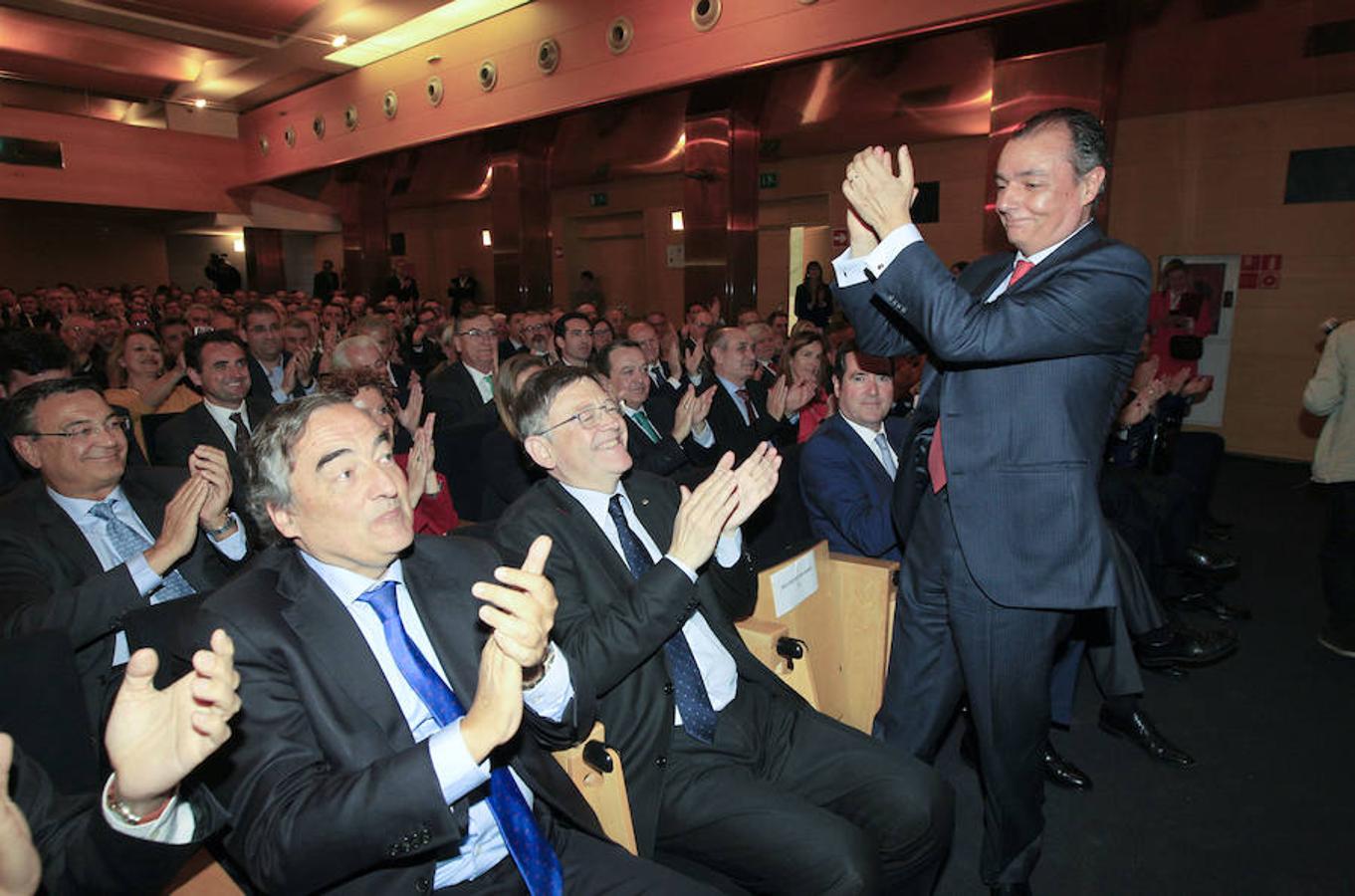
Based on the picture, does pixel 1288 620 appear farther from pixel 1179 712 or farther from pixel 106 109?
pixel 106 109

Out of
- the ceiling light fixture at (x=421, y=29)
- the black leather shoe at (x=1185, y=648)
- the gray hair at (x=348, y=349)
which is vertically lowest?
the black leather shoe at (x=1185, y=648)

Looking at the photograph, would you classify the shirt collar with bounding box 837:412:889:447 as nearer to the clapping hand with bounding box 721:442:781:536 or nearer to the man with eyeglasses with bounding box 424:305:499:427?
the clapping hand with bounding box 721:442:781:536

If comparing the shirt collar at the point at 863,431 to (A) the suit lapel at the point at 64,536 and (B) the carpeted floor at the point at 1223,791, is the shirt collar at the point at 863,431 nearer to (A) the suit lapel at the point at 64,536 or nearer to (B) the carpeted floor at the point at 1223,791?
(B) the carpeted floor at the point at 1223,791

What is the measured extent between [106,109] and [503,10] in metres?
9.69

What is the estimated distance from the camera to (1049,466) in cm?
161

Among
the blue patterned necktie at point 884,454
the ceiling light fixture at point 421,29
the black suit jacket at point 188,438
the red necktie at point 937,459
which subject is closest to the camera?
the red necktie at point 937,459

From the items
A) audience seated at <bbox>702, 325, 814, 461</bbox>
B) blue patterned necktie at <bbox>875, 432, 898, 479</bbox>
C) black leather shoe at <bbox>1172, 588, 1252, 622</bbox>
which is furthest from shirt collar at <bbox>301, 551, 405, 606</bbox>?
black leather shoe at <bbox>1172, 588, 1252, 622</bbox>

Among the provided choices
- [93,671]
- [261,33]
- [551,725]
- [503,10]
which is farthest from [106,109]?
[551,725]

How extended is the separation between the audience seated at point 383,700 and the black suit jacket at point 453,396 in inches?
123

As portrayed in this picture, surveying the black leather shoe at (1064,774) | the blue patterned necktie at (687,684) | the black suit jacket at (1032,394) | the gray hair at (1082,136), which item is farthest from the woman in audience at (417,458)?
the black leather shoe at (1064,774)

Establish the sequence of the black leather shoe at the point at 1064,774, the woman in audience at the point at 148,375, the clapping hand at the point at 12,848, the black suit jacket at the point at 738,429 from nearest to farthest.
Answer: the clapping hand at the point at 12,848
the black leather shoe at the point at 1064,774
the black suit jacket at the point at 738,429
the woman in audience at the point at 148,375

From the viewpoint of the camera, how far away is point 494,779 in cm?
135

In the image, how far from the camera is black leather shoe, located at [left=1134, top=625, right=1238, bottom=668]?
126 inches

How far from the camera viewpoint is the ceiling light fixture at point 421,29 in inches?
360
